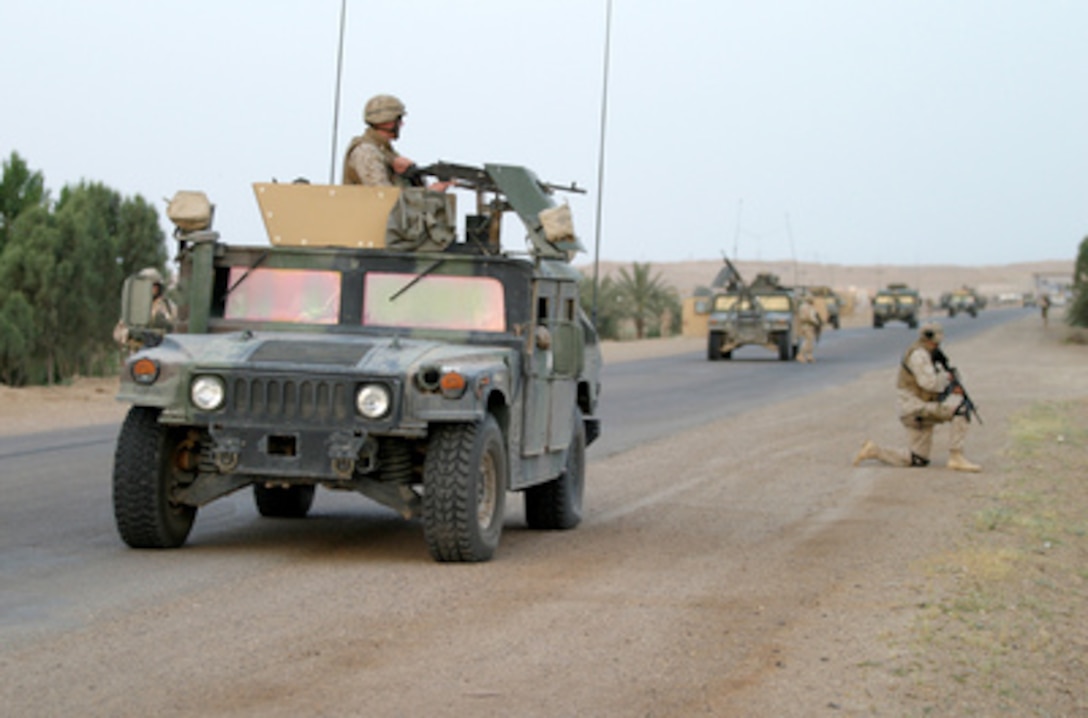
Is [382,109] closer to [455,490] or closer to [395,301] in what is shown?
[395,301]

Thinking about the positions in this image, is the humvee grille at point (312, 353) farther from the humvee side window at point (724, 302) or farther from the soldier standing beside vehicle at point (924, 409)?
the humvee side window at point (724, 302)

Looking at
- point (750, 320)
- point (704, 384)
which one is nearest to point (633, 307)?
point (750, 320)

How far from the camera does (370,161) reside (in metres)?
10.9

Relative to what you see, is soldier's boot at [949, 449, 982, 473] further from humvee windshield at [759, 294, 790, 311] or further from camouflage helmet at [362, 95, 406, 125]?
humvee windshield at [759, 294, 790, 311]

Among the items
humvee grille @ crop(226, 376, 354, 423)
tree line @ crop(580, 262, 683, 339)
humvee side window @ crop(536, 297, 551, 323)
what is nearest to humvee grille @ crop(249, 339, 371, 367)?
humvee grille @ crop(226, 376, 354, 423)

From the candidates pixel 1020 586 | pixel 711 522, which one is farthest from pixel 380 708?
pixel 711 522

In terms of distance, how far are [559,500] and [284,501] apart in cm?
176

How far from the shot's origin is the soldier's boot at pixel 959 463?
15992 mm

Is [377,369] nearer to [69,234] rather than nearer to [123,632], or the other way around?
[123,632]

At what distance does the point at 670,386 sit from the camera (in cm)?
3103

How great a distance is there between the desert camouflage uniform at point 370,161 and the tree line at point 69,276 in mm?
14698

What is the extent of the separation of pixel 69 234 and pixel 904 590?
1997 centimetres

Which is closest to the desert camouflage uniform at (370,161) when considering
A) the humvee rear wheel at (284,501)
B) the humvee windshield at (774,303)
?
the humvee rear wheel at (284,501)

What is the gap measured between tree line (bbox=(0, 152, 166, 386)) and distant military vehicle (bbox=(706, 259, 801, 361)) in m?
16.7
